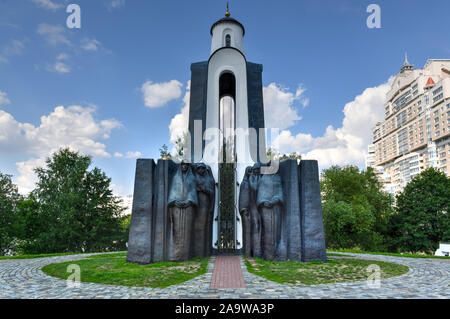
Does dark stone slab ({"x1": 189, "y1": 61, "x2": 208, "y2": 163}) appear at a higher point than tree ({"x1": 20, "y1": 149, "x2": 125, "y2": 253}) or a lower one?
higher

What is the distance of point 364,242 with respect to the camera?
2497 cm

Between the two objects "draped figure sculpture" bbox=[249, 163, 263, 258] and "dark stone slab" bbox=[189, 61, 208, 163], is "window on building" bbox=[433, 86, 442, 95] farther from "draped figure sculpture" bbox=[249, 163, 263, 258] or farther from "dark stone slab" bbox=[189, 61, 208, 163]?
"draped figure sculpture" bbox=[249, 163, 263, 258]

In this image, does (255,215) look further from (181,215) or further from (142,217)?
(142,217)

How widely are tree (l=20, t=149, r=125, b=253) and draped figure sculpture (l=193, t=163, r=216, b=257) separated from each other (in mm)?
13515

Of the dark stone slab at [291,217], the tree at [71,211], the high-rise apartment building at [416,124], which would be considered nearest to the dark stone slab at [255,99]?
the dark stone slab at [291,217]

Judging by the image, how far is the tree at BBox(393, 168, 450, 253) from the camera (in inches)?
880

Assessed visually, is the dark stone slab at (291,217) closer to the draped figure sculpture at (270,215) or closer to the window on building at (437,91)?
the draped figure sculpture at (270,215)

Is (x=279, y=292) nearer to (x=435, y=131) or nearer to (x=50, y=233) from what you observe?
(x=50, y=233)

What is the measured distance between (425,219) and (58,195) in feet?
94.6

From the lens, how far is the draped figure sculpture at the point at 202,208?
11.5 metres

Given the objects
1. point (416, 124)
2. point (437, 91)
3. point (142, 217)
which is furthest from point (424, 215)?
point (416, 124)

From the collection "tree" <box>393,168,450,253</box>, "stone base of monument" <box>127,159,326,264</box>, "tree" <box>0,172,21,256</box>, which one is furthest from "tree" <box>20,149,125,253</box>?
"tree" <box>393,168,450,253</box>

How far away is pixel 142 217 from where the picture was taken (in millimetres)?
10391
